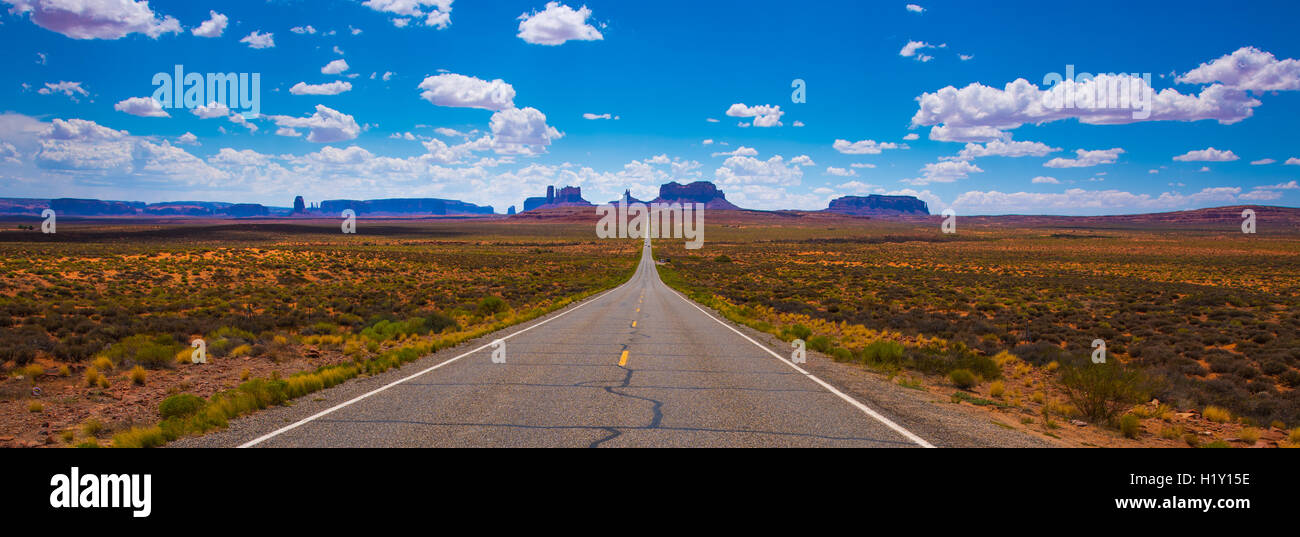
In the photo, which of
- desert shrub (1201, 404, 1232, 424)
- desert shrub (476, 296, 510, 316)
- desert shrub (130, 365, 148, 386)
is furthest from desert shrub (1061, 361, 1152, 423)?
desert shrub (476, 296, 510, 316)

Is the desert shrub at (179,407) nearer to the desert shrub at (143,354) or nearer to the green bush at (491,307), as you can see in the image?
the desert shrub at (143,354)

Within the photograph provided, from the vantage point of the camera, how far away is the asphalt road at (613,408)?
230 inches

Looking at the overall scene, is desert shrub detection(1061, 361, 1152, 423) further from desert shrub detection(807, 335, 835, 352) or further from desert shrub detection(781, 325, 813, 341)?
desert shrub detection(781, 325, 813, 341)

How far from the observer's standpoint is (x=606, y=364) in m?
11.0

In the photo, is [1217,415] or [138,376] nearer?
[1217,415]

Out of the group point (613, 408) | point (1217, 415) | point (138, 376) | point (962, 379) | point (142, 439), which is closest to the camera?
point (142, 439)

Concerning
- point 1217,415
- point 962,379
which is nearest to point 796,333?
point 962,379

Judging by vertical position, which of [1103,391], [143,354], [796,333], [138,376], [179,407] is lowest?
[796,333]

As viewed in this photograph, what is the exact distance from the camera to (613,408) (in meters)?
7.24

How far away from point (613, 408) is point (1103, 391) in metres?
6.66

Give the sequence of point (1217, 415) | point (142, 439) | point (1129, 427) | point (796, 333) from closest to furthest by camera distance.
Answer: point (142, 439) < point (1129, 427) < point (1217, 415) < point (796, 333)

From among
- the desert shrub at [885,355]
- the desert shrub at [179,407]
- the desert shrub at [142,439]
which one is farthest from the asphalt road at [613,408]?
the desert shrub at [179,407]

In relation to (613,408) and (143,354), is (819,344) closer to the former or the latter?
(613,408)
